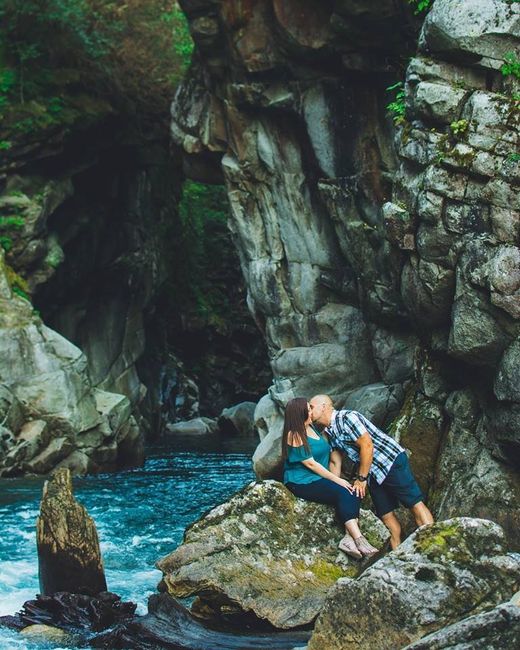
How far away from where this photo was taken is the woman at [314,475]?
912cm

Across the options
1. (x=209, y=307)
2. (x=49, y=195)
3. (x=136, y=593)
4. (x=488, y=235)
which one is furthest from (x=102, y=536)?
(x=209, y=307)

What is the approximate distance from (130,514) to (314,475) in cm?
807

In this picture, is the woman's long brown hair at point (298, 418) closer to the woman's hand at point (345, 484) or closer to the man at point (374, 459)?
the man at point (374, 459)

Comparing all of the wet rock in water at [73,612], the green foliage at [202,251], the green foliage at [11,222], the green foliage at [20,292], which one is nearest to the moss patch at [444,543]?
the wet rock in water at [73,612]

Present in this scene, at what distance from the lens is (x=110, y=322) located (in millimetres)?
34000

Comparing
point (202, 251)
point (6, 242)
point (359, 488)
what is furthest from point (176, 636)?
point (202, 251)

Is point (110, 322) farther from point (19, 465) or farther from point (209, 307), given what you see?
point (19, 465)

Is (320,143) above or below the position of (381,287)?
above

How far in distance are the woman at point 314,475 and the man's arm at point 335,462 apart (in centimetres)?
13

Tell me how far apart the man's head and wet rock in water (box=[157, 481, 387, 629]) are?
0.78 metres

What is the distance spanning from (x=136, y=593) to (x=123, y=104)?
68.6 feet

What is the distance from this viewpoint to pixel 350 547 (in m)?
9.06

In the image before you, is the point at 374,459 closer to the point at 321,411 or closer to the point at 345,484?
the point at 345,484

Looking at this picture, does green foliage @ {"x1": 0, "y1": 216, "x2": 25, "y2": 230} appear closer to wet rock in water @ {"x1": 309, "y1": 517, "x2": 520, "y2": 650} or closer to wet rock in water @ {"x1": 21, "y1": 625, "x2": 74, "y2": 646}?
wet rock in water @ {"x1": 21, "y1": 625, "x2": 74, "y2": 646}
